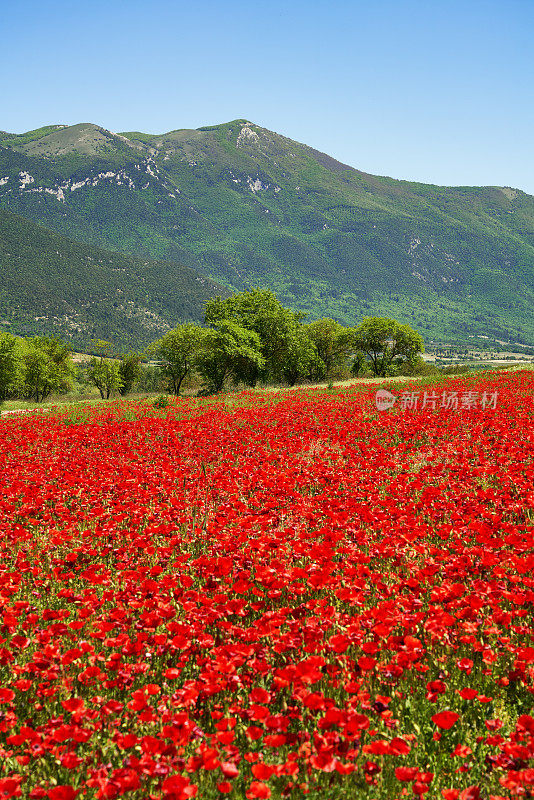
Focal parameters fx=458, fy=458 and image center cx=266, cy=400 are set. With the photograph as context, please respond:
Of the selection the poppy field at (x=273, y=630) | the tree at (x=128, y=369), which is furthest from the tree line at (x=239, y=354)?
the poppy field at (x=273, y=630)

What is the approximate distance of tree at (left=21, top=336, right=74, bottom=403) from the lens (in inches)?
2657

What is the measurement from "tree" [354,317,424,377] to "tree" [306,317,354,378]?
5.43 ft

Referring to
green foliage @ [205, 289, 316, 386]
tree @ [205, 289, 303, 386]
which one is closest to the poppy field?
green foliage @ [205, 289, 316, 386]

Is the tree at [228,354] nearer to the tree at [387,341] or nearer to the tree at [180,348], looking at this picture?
the tree at [180,348]

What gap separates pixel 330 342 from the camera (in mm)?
67938

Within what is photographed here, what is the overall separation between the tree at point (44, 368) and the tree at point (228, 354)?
2895 cm

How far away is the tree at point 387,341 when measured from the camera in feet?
222

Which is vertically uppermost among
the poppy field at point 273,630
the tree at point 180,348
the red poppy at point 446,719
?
the tree at point 180,348

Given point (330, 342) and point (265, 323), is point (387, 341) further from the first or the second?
point (265, 323)

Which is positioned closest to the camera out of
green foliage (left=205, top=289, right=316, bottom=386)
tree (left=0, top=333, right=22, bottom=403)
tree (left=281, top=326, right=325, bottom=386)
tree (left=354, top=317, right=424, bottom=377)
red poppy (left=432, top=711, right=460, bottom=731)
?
red poppy (left=432, top=711, right=460, bottom=731)

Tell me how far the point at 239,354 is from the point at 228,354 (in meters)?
1.09

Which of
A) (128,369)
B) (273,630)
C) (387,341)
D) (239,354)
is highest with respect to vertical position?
(387,341)

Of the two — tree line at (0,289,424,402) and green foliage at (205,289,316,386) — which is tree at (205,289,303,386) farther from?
tree line at (0,289,424,402)

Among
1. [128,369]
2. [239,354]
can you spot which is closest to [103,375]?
[128,369]
